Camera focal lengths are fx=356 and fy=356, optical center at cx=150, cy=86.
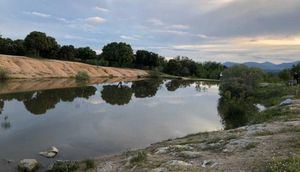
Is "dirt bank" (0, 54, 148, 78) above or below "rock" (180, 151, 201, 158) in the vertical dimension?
above

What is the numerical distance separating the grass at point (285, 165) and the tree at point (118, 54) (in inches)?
5808

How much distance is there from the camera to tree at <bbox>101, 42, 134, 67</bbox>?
161 meters

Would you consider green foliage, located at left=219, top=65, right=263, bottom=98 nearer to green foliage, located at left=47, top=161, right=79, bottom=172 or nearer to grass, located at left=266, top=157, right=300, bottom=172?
green foliage, located at left=47, top=161, right=79, bottom=172

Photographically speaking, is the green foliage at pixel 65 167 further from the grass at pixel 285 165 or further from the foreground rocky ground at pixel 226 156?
the grass at pixel 285 165

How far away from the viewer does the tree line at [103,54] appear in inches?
4759

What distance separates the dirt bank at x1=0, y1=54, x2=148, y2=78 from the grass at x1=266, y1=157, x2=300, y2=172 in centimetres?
8925

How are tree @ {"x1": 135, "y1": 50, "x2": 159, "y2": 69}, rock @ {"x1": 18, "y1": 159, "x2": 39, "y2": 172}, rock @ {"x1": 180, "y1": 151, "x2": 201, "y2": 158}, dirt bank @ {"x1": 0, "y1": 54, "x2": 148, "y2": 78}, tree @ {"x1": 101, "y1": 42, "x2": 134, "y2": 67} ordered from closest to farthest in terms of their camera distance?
rock @ {"x1": 180, "y1": 151, "x2": 201, "y2": 158} < rock @ {"x1": 18, "y1": 159, "x2": 39, "y2": 172} < dirt bank @ {"x1": 0, "y1": 54, "x2": 148, "y2": 78} < tree @ {"x1": 101, "y1": 42, "x2": 134, "y2": 67} < tree @ {"x1": 135, "y1": 50, "x2": 159, "y2": 69}

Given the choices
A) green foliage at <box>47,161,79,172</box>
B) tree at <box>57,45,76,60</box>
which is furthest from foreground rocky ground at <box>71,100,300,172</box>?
tree at <box>57,45,76,60</box>

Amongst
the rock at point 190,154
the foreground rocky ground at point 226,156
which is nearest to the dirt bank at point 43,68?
the foreground rocky ground at point 226,156

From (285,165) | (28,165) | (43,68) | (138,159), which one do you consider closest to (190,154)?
(138,159)

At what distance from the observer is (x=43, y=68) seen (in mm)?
111062

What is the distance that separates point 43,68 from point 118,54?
176 ft

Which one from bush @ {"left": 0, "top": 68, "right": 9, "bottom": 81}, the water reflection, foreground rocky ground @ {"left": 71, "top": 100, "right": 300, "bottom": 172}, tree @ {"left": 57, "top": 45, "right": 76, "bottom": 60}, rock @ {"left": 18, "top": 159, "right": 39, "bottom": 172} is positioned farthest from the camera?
tree @ {"left": 57, "top": 45, "right": 76, "bottom": 60}

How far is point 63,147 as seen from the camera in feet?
89.5
